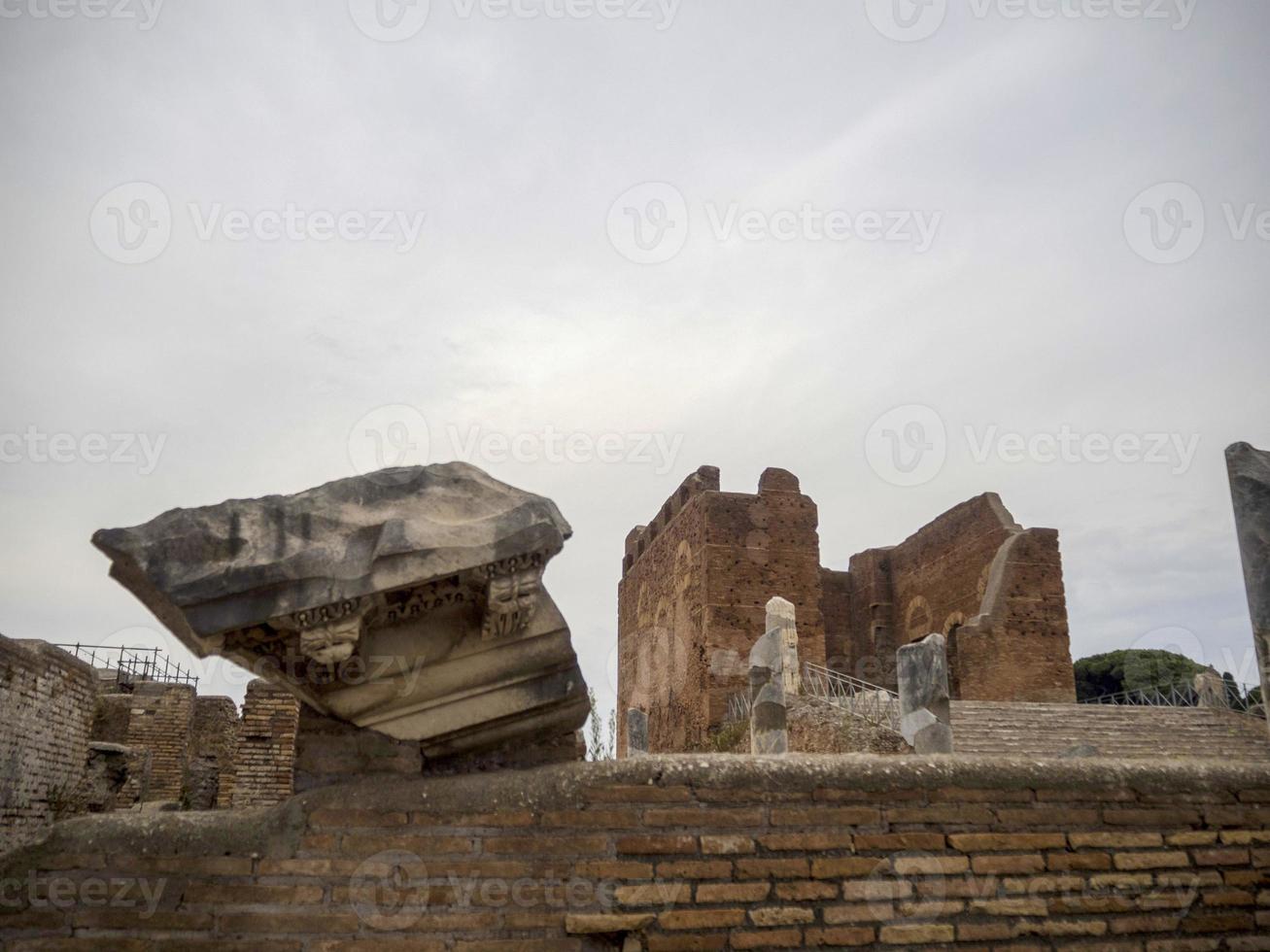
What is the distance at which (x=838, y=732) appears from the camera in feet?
36.4

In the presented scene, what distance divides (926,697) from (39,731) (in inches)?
328

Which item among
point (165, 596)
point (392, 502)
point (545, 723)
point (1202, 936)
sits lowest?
point (1202, 936)

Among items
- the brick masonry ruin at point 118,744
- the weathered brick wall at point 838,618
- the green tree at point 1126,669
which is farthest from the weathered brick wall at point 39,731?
the green tree at point 1126,669

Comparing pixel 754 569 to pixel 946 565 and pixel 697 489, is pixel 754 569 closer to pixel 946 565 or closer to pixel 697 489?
pixel 697 489

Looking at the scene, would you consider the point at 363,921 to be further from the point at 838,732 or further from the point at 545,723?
the point at 838,732

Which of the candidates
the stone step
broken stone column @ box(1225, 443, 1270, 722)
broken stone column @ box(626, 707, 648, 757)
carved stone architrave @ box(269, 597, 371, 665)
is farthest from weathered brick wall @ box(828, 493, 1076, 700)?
carved stone architrave @ box(269, 597, 371, 665)

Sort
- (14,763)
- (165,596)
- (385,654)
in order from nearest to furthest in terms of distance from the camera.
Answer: (165,596) < (385,654) < (14,763)

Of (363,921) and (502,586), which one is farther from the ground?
(502,586)

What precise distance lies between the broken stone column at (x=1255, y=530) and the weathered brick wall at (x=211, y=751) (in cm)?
1457

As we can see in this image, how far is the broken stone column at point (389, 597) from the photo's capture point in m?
2.99

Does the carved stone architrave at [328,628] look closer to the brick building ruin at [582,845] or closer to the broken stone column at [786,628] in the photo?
the brick building ruin at [582,845]

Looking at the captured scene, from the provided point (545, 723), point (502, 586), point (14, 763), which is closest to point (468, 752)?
point (545, 723)

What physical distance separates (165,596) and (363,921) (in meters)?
1.21

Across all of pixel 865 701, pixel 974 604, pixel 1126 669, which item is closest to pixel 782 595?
pixel 974 604
